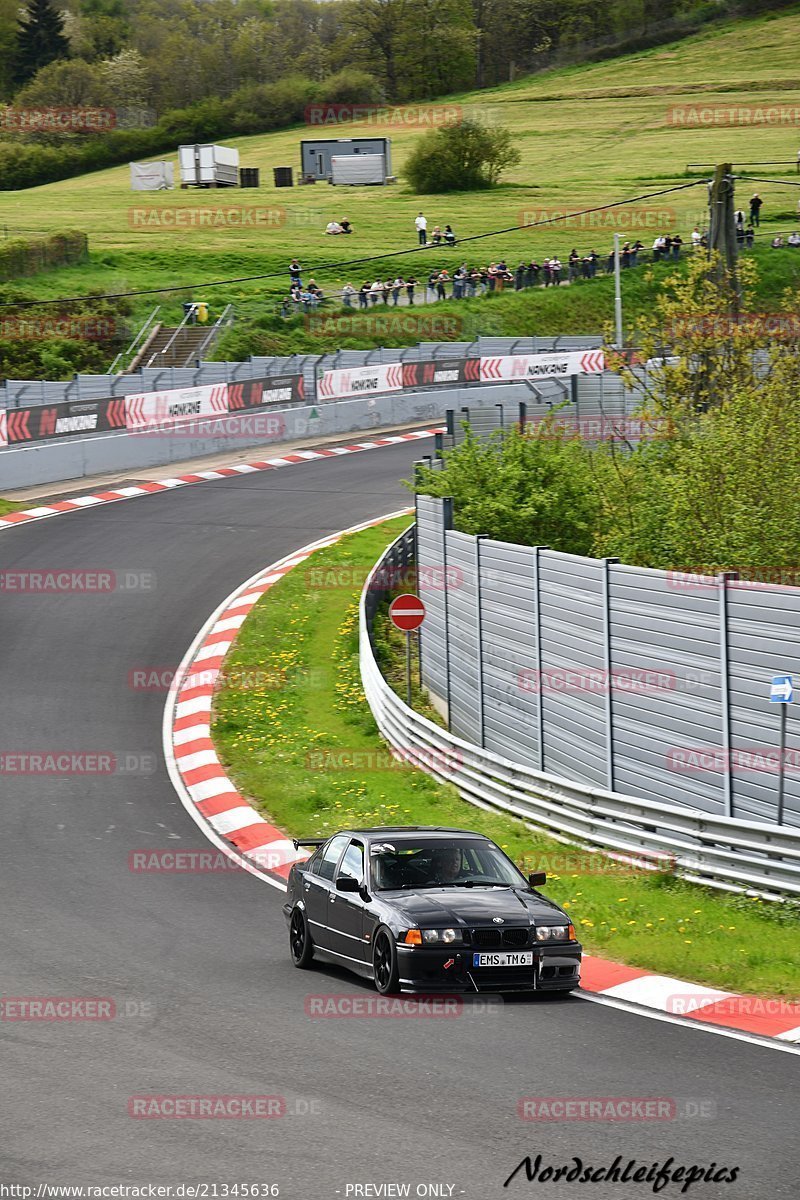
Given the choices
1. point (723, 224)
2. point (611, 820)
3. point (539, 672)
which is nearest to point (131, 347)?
point (723, 224)

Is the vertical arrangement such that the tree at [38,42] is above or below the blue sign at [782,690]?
above

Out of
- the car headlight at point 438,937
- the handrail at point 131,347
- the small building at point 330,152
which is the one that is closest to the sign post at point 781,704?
the car headlight at point 438,937

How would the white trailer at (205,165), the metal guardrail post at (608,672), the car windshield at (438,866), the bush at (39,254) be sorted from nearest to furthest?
the car windshield at (438,866), the metal guardrail post at (608,672), the bush at (39,254), the white trailer at (205,165)

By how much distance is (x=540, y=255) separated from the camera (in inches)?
3214

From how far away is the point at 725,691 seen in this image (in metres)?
14.4

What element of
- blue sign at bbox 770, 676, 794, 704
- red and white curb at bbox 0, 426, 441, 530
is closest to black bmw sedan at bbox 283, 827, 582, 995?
blue sign at bbox 770, 676, 794, 704

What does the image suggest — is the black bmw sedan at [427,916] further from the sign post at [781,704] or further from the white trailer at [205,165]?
the white trailer at [205,165]

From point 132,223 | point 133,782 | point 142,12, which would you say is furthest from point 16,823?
point 142,12

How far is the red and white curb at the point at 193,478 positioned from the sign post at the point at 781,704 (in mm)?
22584

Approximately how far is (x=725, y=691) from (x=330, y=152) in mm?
105247

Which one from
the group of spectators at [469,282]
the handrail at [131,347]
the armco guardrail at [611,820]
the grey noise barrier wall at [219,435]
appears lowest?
the armco guardrail at [611,820]

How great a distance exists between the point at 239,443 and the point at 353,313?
21.2m

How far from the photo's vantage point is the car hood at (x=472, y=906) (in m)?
10.8

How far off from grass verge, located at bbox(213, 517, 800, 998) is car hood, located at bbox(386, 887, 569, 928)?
1.48m
